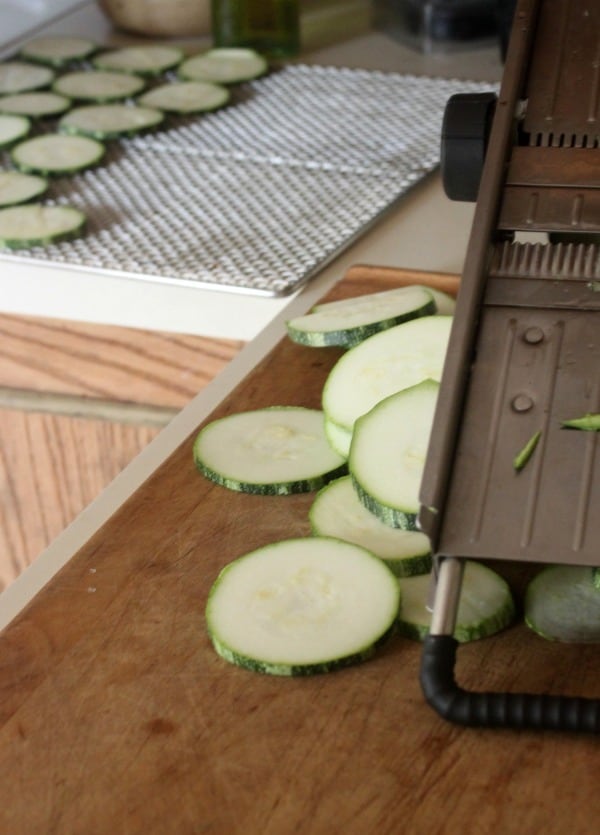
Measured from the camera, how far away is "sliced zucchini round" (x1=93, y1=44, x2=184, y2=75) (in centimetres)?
193

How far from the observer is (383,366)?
1042 mm

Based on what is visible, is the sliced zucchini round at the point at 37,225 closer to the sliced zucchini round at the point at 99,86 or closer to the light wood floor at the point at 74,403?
the light wood floor at the point at 74,403

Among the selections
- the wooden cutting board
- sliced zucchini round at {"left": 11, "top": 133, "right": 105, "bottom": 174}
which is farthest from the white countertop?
sliced zucchini round at {"left": 11, "top": 133, "right": 105, "bottom": 174}

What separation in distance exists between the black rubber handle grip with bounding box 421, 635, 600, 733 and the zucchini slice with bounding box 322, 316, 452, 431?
10.9 inches

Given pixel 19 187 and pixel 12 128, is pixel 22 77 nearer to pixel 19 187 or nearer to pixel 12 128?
pixel 12 128

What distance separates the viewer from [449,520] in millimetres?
749

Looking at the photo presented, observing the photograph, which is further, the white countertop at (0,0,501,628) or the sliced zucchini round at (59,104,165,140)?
the sliced zucchini round at (59,104,165,140)

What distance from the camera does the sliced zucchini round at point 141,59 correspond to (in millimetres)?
1928

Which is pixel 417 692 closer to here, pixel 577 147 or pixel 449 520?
pixel 449 520

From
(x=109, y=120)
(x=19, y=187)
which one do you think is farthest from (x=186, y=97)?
(x=19, y=187)

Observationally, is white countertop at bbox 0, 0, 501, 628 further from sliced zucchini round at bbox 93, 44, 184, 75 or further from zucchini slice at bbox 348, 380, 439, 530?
sliced zucchini round at bbox 93, 44, 184, 75

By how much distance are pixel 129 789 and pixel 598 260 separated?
43 cm

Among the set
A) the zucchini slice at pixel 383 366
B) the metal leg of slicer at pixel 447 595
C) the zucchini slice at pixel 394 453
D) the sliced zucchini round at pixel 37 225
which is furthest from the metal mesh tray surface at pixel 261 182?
the metal leg of slicer at pixel 447 595

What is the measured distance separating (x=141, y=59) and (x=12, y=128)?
338mm
